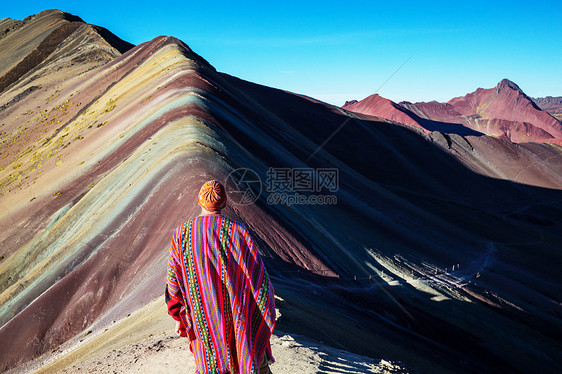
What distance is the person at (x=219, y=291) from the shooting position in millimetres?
3215

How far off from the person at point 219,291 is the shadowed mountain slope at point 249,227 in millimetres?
2539

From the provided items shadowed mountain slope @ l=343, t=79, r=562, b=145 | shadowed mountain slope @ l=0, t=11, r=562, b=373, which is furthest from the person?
shadowed mountain slope @ l=343, t=79, r=562, b=145

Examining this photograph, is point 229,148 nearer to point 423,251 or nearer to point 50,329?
point 50,329

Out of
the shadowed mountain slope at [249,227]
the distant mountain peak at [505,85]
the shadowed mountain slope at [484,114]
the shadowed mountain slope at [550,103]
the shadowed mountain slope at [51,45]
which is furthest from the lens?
the shadowed mountain slope at [550,103]

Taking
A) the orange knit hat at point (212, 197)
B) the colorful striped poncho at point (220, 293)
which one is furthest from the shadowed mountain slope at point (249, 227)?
the orange knit hat at point (212, 197)

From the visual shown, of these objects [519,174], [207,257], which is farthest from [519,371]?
[519,174]

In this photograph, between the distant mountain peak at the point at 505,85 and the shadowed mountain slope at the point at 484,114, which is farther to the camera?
the distant mountain peak at the point at 505,85

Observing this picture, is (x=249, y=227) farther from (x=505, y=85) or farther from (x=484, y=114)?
(x=505, y=85)

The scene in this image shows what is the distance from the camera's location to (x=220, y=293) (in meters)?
3.32

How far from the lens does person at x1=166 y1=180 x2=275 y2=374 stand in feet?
10.5

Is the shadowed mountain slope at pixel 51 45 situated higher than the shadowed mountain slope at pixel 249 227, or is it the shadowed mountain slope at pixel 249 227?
the shadowed mountain slope at pixel 51 45

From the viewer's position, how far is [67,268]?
9.94 metres

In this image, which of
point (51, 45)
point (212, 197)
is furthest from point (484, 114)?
point (212, 197)

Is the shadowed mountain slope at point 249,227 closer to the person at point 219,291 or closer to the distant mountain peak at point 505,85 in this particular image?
the person at point 219,291
